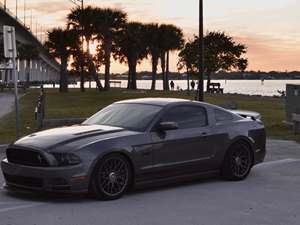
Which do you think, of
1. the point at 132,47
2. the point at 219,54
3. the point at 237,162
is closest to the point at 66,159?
the point at 237,162

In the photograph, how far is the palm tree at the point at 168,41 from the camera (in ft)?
259

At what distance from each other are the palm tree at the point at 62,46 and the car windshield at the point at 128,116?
192 feet

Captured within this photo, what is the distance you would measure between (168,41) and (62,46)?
50.7ft

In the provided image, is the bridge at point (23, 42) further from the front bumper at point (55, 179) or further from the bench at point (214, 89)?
the front bumper at point (55, 179)

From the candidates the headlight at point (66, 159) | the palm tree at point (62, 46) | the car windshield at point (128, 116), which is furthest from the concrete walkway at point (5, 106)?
the palm tree at point (62, 46)

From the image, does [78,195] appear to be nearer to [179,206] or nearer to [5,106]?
[179,206]

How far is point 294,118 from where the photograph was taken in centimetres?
1828

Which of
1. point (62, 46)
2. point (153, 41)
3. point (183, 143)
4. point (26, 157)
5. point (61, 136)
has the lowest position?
point (26, 157)

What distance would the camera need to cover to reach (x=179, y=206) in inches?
317

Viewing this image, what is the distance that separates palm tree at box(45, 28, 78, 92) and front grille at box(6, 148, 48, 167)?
5975 cm

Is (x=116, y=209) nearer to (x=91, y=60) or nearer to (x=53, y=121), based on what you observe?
(x=53, y=121)

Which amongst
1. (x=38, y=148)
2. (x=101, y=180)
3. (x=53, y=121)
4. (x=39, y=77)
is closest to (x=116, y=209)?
(x=101, y=180)

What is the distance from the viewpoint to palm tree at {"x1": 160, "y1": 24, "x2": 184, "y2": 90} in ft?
259

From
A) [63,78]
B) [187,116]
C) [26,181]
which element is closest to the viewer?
[26,181]
